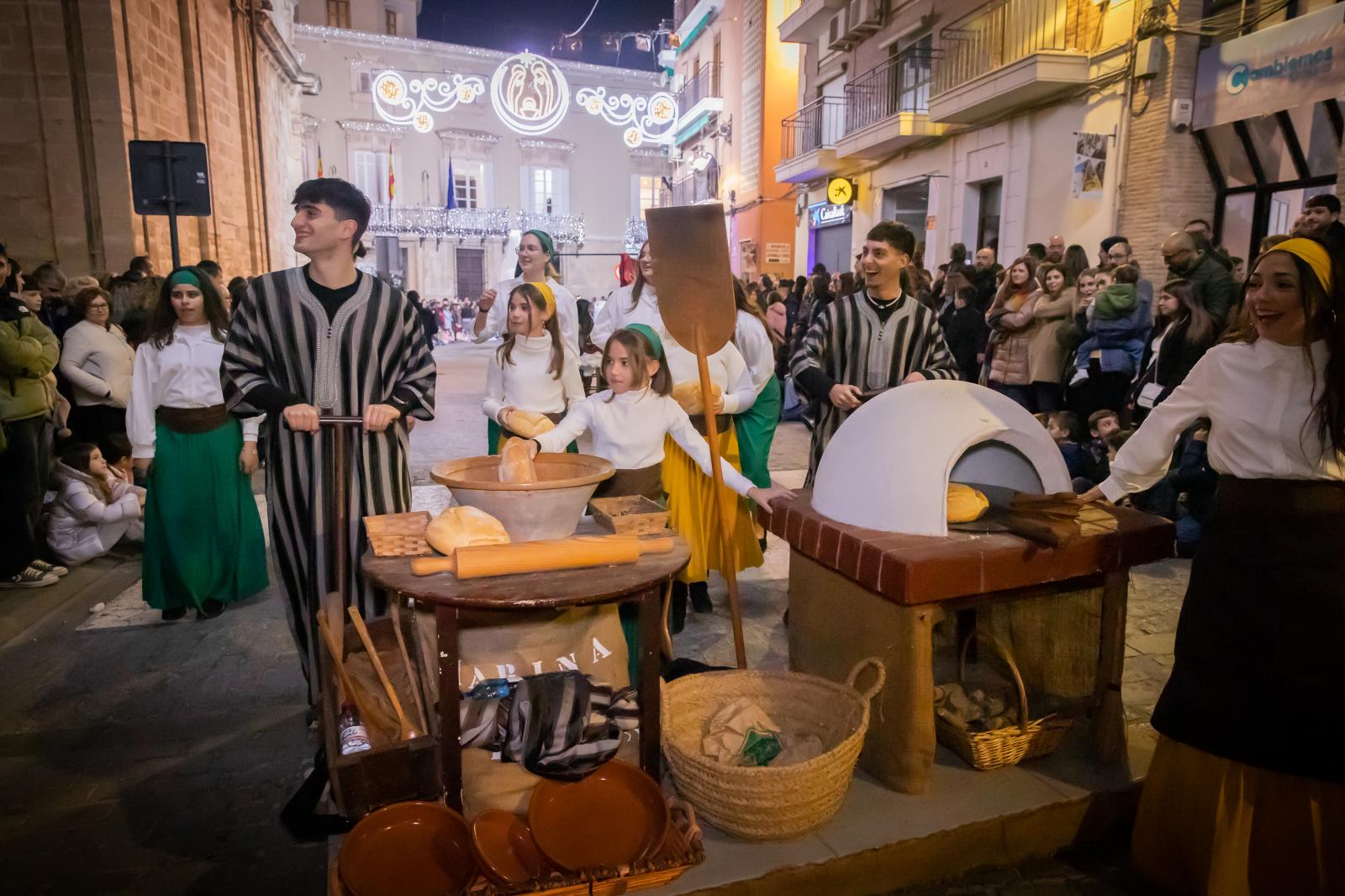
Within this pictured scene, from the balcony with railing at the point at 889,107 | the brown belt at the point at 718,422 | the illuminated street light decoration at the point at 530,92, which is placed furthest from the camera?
the illuminated street light decoration at the point at 530,92

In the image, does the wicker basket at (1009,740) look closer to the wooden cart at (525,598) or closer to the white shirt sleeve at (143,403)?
the wooden cart at (525,598)

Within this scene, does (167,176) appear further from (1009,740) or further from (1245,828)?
(1245,828)

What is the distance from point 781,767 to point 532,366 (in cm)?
298

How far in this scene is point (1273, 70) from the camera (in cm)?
928

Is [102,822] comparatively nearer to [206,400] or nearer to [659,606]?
[659,606]

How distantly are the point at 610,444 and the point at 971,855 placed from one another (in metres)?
2.22

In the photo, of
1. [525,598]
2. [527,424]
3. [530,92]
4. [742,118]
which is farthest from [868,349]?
[742,118]

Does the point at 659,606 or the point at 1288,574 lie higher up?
the point at 1288,574

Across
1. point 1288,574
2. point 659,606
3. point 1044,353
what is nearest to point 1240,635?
point 1288,574

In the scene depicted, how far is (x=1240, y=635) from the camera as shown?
90.9 inches

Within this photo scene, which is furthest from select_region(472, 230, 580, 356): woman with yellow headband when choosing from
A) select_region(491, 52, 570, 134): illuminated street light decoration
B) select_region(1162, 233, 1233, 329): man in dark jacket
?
select_region(491, 52, 570, 134): illuminated street light decoration

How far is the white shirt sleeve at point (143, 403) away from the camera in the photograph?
4.47 metres

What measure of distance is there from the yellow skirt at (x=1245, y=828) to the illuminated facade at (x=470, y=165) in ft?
105

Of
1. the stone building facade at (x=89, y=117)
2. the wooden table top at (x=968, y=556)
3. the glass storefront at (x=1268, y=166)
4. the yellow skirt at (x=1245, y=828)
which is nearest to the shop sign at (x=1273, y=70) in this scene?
the glass storefront at (x=1268, y=166)
